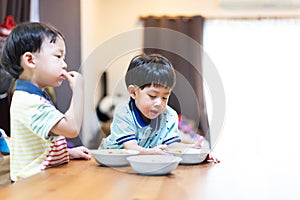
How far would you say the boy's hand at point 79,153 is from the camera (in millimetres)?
1038

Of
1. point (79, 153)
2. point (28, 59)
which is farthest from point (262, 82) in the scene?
point (28, 59)

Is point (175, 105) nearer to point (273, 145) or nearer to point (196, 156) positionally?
point (196, 156)

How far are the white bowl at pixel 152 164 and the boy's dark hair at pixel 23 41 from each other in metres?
0.34

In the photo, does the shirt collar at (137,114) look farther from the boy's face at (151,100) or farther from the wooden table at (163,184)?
the wooden table at (163,184)

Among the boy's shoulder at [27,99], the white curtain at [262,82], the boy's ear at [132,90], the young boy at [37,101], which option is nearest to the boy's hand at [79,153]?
the young boy at [37,101]

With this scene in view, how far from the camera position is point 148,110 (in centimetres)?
80

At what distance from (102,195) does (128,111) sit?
18 centimetres

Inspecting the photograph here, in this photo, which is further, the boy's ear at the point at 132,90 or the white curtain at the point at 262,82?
the white curtain at the point at 262,82

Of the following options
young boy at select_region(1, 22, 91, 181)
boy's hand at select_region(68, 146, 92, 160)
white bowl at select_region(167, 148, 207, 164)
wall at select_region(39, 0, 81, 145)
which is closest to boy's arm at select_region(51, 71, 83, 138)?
young boy at select_region(1, 22, 91, 181)

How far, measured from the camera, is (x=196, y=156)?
3.16 ft

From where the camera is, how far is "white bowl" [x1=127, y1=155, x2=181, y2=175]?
2.78 feet

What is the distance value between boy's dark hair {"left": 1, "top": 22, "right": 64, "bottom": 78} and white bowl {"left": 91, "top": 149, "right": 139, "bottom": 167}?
27 cm

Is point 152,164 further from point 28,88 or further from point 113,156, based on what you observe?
point 28,88

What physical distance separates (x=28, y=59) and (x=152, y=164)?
381 millimetres
